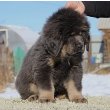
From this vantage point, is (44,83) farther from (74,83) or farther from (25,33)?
(25,33)

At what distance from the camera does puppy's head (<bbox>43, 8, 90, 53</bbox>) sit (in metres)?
3.94

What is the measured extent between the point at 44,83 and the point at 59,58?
29 cm

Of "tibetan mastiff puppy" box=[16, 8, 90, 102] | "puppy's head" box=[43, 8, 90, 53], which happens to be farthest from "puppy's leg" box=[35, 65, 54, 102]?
"puppy's head" box=[43, 8, 90, 53]

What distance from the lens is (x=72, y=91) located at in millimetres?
4148

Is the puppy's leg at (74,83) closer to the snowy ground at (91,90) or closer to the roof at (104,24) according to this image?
the snowy ground at (91,90)

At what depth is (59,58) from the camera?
4.07m

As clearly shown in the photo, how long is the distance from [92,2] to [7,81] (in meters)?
8.16

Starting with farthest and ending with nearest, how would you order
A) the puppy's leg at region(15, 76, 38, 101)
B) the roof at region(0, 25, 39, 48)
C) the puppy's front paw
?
1. the roof at region(0, 25, 39, 48)
2. the puppy's leg at region(15, 76, 38, 101)
3. the puppy's front paw

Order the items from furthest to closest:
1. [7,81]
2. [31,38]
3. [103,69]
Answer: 1. [31,38]
2. [103,69]
3. [7,81]

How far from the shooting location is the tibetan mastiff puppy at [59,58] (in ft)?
13.0

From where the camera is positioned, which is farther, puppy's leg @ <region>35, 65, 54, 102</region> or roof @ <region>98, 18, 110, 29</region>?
roof @ <region>98, 18, 110, 29</region>

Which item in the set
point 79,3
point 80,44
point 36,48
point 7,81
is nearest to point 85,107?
point 80,44

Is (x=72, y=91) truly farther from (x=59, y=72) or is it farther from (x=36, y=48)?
(x=36, y=48)

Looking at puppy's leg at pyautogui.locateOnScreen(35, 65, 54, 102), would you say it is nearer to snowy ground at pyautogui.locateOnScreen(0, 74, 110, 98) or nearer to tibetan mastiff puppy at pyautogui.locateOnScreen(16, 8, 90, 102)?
tibetan mastiff puppy at pyautogui.locateOnScreen(16, 8, 90, 102)
